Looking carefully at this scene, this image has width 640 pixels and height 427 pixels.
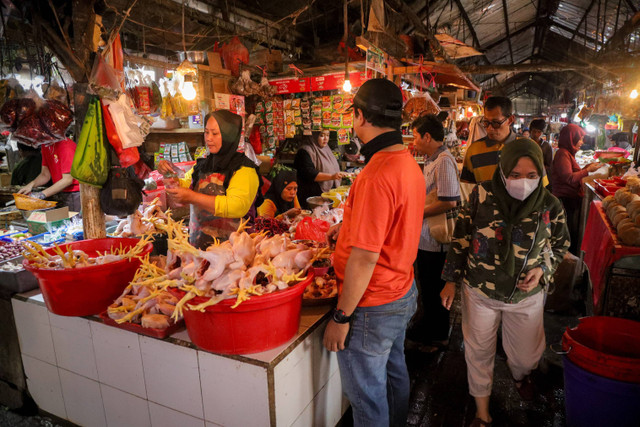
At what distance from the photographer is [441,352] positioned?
3.53 meters

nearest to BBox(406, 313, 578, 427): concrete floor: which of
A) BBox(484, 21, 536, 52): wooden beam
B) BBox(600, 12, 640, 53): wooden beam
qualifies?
BBox(600, 12, 640, 53): wooden beam

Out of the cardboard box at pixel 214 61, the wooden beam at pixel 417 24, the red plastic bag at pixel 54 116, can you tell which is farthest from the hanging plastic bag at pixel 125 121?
the wooden beam at pixel 417 24

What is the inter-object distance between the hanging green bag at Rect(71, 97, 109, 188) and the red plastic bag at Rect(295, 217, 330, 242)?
Result: 153 centimetres

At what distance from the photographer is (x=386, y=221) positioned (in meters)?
1.62

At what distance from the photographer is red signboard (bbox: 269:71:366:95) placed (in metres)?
5.37

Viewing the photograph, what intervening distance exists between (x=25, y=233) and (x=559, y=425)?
469 centimetres

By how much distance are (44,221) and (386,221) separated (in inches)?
131

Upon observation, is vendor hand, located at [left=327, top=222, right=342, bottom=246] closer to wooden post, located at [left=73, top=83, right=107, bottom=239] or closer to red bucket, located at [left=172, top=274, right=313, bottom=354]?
red bucket, located at [left=172, top=274, right=313, bottom=354]

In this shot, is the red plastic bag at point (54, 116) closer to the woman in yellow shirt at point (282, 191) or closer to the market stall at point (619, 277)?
the woman in yellow shirt at point (282, 191)

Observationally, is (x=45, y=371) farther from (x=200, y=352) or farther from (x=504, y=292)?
(x=504, y=292)

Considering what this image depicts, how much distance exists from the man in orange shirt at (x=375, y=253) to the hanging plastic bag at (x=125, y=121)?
1.61 m

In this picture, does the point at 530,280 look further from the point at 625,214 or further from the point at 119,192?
the point at 119,192

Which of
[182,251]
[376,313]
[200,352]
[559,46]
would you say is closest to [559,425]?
[376,313]

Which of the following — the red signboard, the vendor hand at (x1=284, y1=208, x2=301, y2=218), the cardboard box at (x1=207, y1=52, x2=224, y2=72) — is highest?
the cardboard box at (x1=207, y1=52, x2=224, y2=72)
